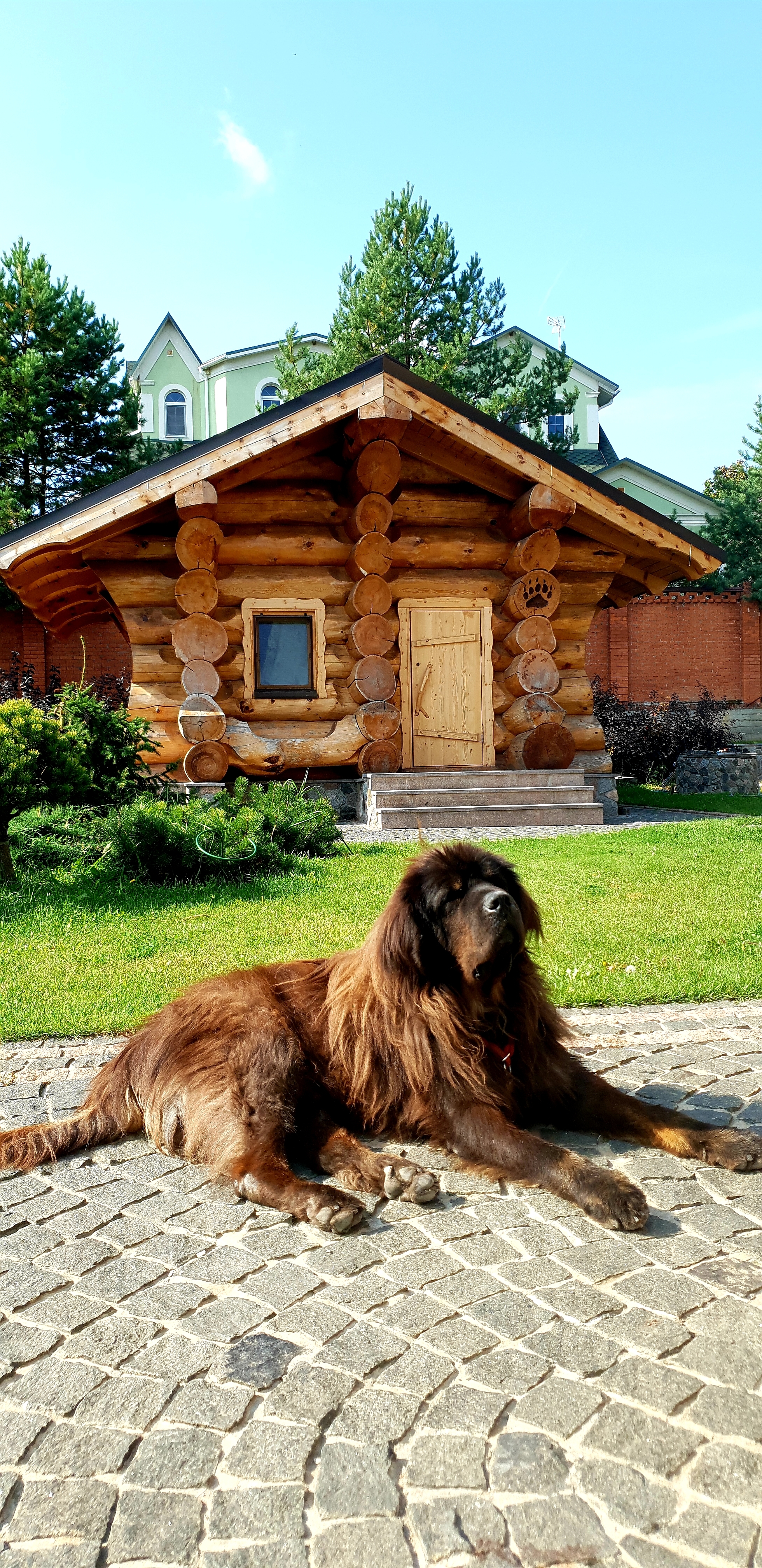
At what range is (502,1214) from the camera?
3.00 m

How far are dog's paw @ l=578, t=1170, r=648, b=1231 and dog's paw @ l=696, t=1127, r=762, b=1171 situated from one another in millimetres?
414

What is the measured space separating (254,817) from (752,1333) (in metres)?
7.08

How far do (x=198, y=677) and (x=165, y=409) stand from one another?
32994 millimetres

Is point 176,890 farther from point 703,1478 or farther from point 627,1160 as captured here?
point 703,1478

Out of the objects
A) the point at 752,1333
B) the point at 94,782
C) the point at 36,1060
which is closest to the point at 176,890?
the point at 94,782

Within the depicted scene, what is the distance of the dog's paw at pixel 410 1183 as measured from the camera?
3.07 metres

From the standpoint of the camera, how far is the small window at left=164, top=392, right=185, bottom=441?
41688 millimetres

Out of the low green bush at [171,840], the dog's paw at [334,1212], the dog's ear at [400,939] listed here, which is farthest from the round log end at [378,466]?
the dog's paw at [334,1212]

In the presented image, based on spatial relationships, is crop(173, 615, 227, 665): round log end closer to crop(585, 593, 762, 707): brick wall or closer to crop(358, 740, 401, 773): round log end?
crop(358, 740, 401, 773): round log end

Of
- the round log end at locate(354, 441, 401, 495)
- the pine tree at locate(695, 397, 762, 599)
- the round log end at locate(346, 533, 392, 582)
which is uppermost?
the pine tree at locate(695, 397, 762, 599)

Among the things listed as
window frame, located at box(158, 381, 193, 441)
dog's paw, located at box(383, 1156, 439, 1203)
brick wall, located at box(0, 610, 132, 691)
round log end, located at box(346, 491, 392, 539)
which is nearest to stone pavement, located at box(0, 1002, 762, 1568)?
dog's paw, located at box(383, 1156, 439, 1203)

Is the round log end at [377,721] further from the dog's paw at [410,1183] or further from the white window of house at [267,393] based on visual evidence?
the white window of house at [267,393]

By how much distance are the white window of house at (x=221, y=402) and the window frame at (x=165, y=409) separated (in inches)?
58.7

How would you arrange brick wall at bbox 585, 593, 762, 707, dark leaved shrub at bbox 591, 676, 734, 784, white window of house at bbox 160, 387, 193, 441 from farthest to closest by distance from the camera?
white window of house at bbox 160, 387, 193, 441, brick wall at bbox 585, 593, 762, 707, dark leaved shrub at bbox 591, 676, 734, 784
